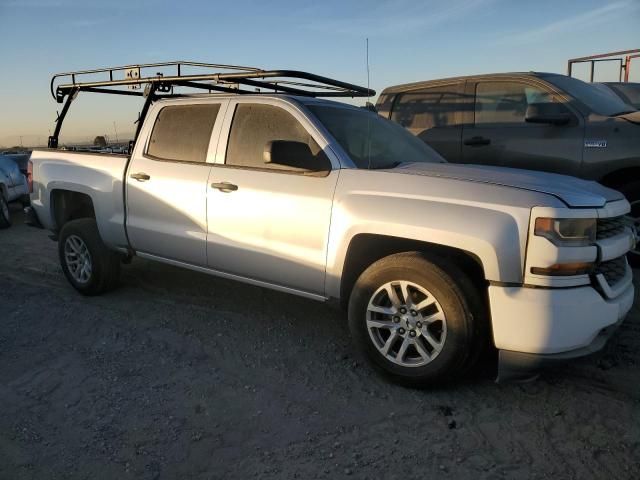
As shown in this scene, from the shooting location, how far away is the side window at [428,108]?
6301 mm

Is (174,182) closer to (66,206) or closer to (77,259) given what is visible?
(77,259)

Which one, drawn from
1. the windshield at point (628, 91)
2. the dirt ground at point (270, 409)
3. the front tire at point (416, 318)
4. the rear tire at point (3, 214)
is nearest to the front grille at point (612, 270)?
the dirt ground at point (270, 409)

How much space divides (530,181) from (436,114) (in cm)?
345

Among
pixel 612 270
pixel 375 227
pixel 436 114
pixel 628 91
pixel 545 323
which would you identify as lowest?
pixel 545 323

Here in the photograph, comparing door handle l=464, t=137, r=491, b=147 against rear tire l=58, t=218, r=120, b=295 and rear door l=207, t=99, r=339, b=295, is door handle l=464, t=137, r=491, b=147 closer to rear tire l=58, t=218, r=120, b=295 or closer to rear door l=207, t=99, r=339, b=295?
rear door l=207, t=99, r=339, b=295

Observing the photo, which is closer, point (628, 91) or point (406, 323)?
point (406, 323)

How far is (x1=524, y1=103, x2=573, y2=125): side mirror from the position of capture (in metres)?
5.32

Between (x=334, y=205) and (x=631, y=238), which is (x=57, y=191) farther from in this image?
(x=631, y=238)

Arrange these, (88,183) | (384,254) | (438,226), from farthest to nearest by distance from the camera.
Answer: (88,183), (384,254), (438,226)

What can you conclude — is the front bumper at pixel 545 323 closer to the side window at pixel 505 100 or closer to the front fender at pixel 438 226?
the front fender at pixel 438 226

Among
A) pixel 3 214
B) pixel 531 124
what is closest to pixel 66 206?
pixel 531 124

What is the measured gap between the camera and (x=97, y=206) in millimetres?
5020

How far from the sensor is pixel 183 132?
4.55m

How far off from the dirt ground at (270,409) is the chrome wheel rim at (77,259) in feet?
2.29
